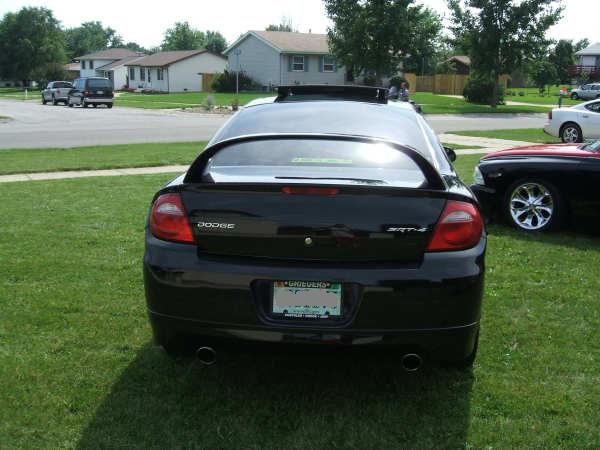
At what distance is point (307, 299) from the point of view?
11.0ft

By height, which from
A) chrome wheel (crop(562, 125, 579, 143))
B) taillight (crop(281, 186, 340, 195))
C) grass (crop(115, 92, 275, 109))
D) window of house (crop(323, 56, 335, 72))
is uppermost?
window of house (crop(323, 56, 335, 72))

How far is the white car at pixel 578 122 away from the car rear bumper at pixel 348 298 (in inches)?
662

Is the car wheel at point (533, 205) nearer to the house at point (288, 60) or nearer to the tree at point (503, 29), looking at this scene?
the tree at point (503, 29)

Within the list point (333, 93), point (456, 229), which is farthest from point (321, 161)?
point (333, 93)

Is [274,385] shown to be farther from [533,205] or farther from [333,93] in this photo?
[533,205]

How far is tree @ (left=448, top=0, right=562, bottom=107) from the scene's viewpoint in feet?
137

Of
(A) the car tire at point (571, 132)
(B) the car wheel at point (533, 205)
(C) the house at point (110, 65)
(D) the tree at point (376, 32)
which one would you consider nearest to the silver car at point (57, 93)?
(D) the tree at point (376, 32)

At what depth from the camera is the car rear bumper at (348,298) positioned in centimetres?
333

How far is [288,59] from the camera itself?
196 feet

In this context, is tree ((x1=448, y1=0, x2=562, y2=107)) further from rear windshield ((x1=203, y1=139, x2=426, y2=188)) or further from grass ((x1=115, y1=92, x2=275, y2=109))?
rear windshield ((x1=203, y1=139, x2=426, y2=188))

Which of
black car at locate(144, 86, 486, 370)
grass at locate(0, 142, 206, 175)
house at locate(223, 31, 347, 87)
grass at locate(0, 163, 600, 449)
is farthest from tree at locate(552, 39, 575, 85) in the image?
black car at locate(144, 86, 486, 370)

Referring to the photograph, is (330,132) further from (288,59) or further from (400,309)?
(288,59)

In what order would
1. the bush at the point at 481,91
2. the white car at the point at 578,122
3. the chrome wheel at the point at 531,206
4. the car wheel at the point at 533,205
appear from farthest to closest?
1. the bush at the point at 481,91
2. the white car at the point at 578,122
3. the chrome wheel at the point at 531,206
4. the car wheel at the point at 533,205

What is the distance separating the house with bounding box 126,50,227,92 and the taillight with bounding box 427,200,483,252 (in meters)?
64.5
